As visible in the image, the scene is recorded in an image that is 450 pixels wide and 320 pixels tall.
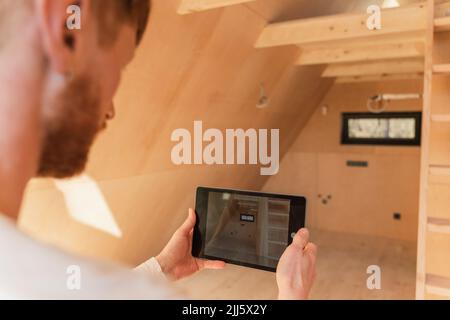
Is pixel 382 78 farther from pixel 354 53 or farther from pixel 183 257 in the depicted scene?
pixel 183 257

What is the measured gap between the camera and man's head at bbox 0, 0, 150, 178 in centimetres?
48

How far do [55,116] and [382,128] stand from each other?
12.6 ft

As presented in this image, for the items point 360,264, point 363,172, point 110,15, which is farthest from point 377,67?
point 110,15

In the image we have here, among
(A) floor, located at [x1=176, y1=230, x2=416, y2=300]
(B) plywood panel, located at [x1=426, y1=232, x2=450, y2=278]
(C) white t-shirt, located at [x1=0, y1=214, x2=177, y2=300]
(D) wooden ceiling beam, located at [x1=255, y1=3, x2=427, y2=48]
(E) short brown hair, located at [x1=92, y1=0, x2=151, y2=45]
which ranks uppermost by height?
(D) wooden ceiling beam, located at [x1=255, y1=3, x2=427, y2=48]

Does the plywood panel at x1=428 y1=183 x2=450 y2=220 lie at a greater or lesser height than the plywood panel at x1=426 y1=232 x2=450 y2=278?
greater

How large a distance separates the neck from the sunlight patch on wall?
62 cm

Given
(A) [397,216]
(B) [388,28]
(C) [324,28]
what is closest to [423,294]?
(B) [388,28]

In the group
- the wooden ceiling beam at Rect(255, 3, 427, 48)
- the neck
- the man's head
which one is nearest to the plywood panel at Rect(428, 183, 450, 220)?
the wooden ceiling beam at Rect(255, 3, 427, 48)

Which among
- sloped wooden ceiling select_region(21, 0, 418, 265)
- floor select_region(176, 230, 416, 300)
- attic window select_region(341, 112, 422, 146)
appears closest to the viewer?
sloped wooden ceiling select_region(21, 0, 418, 265)

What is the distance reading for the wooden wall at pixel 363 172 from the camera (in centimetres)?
328

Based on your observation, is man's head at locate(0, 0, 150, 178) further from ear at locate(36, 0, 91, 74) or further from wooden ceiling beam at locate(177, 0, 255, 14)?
wooden ceiling beam at locate(177, 0, 255, 14)

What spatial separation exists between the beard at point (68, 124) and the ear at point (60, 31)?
3cm

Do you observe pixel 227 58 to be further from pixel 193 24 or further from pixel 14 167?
pixel 14 167

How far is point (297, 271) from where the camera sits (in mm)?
606
